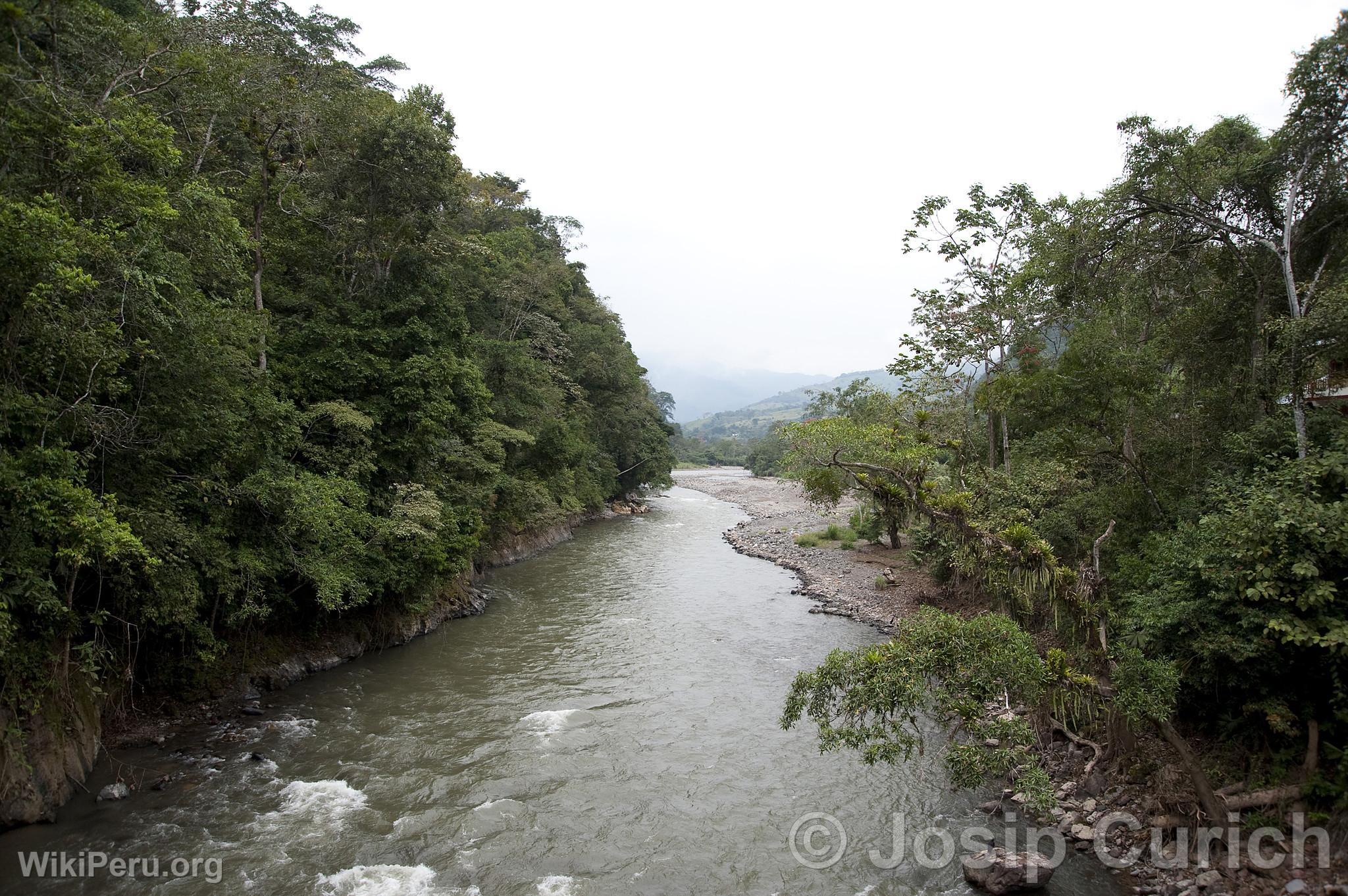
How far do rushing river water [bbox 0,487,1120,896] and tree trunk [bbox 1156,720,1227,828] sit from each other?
1.57 m

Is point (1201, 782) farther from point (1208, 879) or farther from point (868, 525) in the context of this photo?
point (868, 525)

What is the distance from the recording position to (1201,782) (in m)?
8.32

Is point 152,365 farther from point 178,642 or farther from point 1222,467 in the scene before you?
point 1222,467

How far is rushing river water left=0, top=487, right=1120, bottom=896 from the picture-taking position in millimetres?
8664

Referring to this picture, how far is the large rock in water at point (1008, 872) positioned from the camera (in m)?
8.24

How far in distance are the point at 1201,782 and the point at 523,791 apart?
9.60 m

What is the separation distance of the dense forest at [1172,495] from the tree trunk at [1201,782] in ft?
0.11

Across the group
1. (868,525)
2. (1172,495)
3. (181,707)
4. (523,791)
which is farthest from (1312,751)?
(868,525)

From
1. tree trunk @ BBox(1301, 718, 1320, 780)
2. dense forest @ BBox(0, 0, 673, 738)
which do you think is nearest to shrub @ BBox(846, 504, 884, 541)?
dense forest @ BBox(0, 0, 673, 738)

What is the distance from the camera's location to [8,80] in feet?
26.5

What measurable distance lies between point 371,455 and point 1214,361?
719 inches

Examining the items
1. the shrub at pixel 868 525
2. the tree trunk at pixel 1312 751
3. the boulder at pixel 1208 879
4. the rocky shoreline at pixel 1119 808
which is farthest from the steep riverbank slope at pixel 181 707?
the shrub at pixel 868 525

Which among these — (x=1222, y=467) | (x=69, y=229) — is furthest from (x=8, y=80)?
(x=1222, y=467)

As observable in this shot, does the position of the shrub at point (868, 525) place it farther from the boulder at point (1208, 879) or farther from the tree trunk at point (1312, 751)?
the boulder at point (1208, 879)
